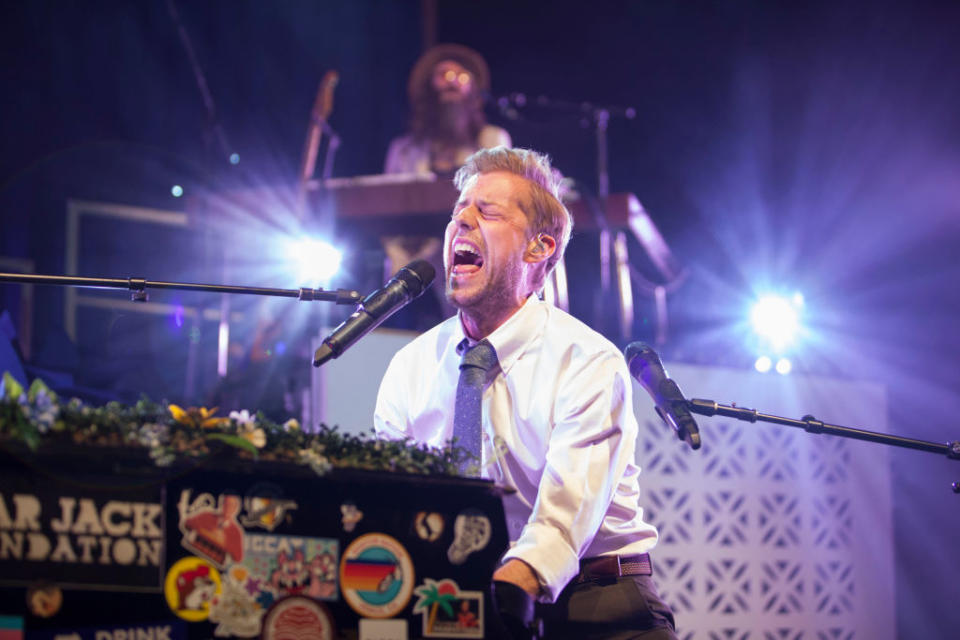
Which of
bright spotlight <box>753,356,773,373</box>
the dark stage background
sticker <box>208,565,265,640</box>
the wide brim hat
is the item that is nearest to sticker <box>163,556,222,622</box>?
sticker <box>208,565,265,640</box>

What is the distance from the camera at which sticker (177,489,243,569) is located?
1.63m

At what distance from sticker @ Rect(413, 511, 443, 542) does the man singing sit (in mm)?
168

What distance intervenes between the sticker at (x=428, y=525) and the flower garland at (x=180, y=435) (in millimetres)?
105

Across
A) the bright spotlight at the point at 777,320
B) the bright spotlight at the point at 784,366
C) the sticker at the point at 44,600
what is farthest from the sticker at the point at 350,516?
the bright spotlight at the point at 777,320

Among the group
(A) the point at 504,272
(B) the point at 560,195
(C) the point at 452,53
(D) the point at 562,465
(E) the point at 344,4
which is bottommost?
(D) the point at 562,465

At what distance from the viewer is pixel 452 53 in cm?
629

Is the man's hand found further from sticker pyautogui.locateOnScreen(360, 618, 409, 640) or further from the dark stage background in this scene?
the dark stage background

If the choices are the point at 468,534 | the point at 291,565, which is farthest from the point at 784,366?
the point at 291,565

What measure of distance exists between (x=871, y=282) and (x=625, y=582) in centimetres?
480

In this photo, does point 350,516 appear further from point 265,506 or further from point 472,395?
point 472,395

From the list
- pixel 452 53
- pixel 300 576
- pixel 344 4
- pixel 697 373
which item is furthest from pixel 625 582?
pixel 344 4

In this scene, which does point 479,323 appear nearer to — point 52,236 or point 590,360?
point 590,360

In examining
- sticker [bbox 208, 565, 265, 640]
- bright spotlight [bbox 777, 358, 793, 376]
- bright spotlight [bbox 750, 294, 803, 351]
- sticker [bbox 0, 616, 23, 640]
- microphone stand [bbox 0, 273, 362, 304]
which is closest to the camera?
sticker [bbox 0, 616, 23, 640]

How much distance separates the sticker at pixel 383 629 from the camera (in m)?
1.68
